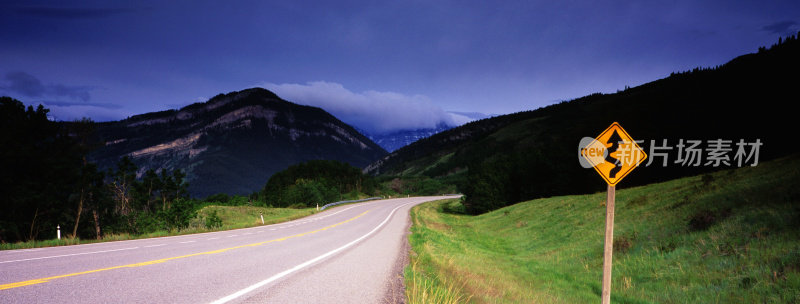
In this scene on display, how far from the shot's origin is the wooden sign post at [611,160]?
504 cm

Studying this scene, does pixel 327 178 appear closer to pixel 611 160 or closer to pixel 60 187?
pixel 60 187

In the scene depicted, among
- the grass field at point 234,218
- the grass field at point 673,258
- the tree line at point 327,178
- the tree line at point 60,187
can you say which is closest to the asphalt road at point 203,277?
the grass field at point 673,258

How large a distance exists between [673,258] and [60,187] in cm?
4979

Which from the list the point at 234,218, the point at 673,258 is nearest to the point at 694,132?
the point at 673,258

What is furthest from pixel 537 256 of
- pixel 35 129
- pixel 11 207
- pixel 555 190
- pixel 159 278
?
pixel 35 129

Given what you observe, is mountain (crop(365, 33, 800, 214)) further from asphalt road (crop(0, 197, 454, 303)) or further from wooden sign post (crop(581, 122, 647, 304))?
asphalt road (crop(0, 197, 454, 303))

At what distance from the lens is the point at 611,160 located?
5.19 meters

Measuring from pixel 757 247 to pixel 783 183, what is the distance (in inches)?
198

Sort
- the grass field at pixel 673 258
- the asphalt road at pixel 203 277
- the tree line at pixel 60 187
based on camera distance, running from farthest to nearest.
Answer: the tree line at pixel 60 187, the grass field at pixel 673 258, the asphalt road at pixel 203 277

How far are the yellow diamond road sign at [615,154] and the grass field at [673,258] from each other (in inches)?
133

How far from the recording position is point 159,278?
21.4ft

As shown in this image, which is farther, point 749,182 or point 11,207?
point 11,207

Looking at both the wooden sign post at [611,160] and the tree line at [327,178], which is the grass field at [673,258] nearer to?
the wooden sign post at [611,160]

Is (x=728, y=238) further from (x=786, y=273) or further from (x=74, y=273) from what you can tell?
(x=74, y=273)
